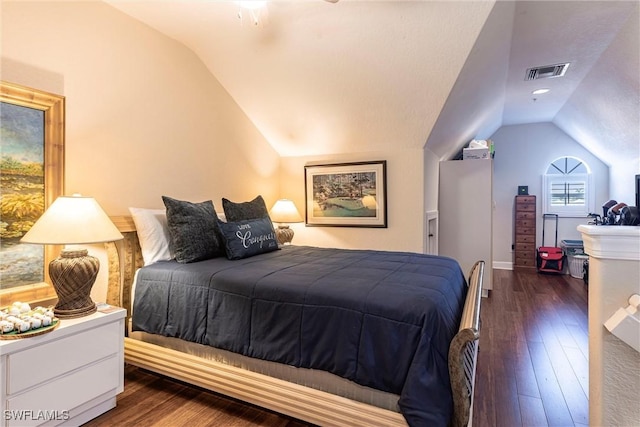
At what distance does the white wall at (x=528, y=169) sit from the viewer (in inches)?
224

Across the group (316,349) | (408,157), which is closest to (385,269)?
(316,349)

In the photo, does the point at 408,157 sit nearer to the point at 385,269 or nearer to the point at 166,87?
the point at 385,269

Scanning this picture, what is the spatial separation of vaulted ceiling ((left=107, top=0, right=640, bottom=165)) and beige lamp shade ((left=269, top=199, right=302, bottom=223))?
0.78 m

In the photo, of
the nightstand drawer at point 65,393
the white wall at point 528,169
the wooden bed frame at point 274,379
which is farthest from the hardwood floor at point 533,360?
the nightstand drawer at point 65,393

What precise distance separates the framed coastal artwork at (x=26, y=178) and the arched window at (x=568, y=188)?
22.7 ft

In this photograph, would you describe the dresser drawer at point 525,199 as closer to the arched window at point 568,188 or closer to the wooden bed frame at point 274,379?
the arched window at point 568,188

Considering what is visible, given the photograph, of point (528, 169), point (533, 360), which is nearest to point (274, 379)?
point (533, 360)

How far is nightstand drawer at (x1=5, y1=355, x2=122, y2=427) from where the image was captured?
1473 millimetres

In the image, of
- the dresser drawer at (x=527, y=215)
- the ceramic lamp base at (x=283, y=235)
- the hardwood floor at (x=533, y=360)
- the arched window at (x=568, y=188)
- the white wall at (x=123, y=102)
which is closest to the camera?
the hardwood floor at (x=533, y=360)

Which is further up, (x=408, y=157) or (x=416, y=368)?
(x=408, y=157)

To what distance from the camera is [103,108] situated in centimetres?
241

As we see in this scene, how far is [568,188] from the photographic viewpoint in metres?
5.80

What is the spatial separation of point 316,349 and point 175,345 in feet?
3.39

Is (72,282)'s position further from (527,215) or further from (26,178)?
(527,215)
